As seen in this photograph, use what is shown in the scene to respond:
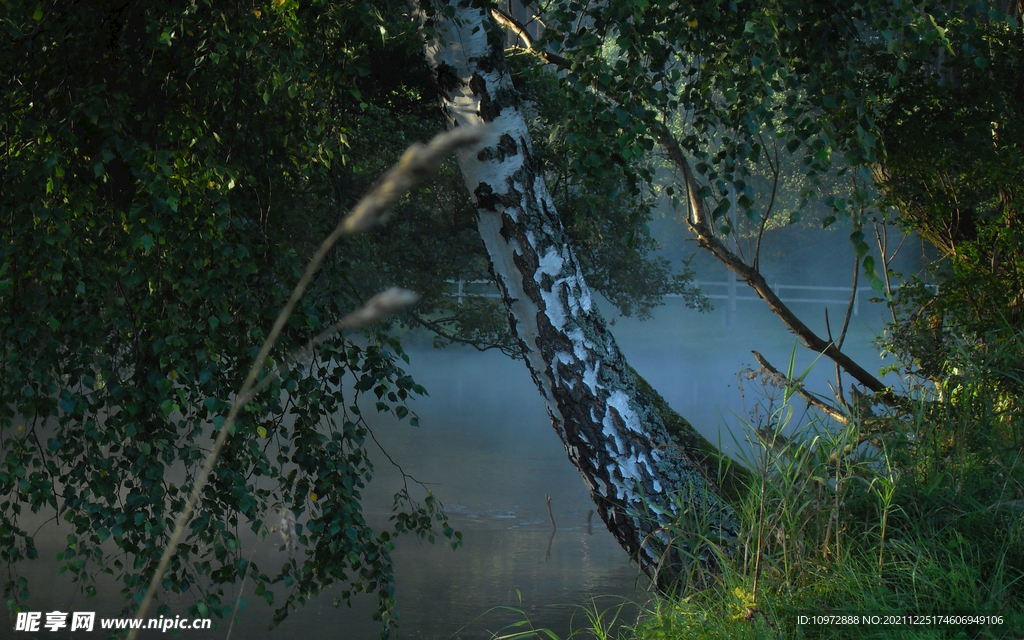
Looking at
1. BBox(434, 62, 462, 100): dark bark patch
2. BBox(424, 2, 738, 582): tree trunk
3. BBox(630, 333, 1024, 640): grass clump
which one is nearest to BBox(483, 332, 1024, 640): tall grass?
BBox(630, 333, 1024, 640): grass clump

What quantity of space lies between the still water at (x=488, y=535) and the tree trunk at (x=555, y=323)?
0.28m

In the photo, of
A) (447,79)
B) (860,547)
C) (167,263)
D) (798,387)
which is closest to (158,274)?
(167,263)

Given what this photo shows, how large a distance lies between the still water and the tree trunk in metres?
0.28

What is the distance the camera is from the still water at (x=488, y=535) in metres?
5.68

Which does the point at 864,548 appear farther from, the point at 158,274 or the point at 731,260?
the point at 731,260

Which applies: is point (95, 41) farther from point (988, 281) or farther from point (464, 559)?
point (464, 559)

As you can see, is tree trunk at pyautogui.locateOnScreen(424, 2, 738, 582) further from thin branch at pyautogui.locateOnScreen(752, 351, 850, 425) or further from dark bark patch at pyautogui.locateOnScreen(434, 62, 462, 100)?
thin branch at pyautogui.locateOnScreen(752, 351, 850, 425)

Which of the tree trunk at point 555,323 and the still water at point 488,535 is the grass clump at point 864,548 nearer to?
the still water at point 488,535

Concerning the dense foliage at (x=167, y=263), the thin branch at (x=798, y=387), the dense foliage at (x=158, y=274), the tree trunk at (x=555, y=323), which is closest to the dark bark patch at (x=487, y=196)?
the tree trunk at (x=555, y=323)

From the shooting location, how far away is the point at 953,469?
9.29 ft

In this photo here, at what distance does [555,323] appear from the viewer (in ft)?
10.3

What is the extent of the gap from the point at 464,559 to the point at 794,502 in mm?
4809

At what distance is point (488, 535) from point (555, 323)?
485 cm

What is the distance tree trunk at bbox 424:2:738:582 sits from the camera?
3.13 m
